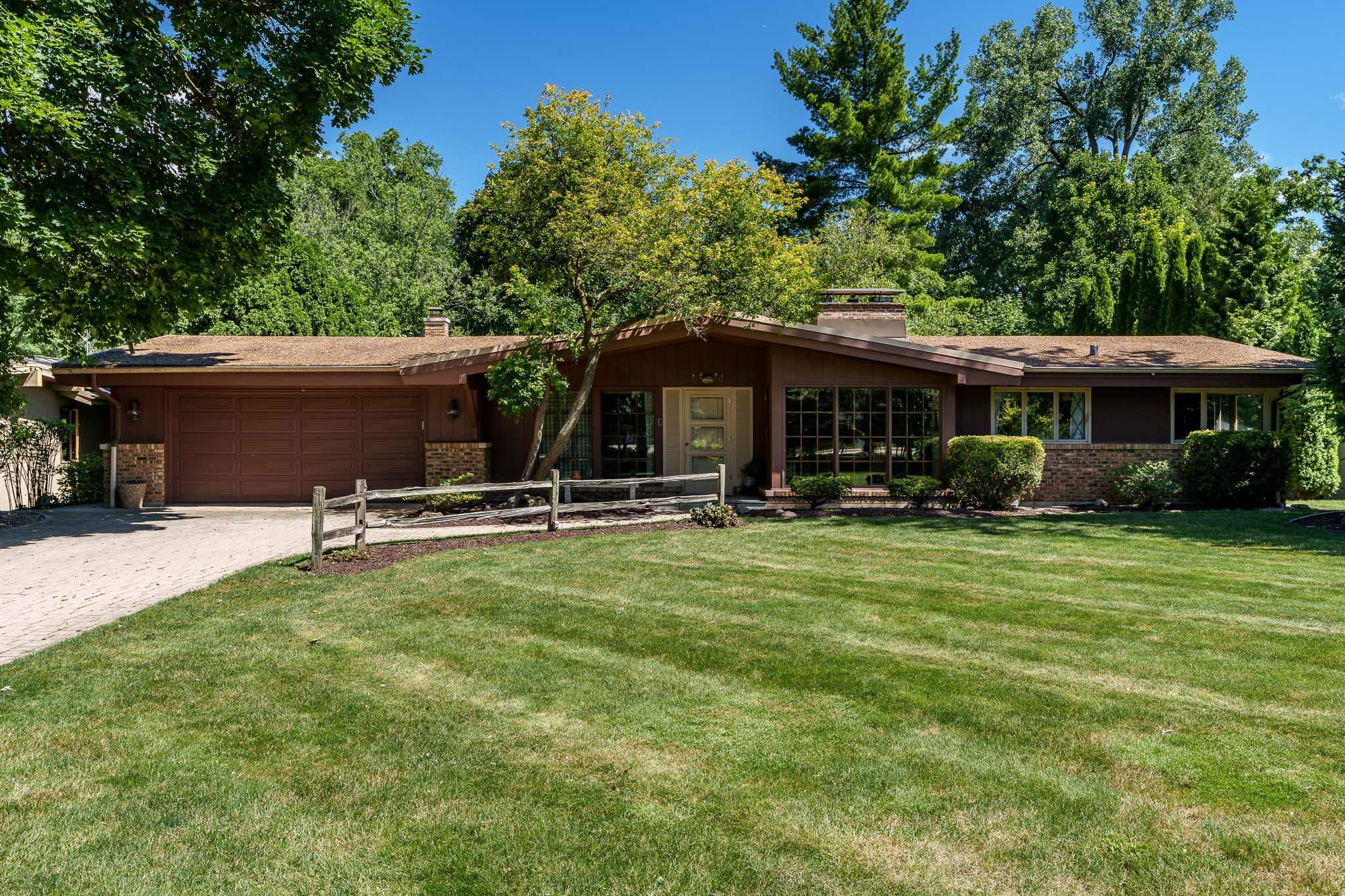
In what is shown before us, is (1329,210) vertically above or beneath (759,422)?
above

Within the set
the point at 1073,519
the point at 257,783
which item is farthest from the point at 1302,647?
the point at 1073,519

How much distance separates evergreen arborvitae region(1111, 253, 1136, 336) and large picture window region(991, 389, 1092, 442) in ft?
35.1

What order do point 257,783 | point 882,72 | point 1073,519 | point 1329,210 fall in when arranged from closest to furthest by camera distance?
point 257,783
point 1073,519
point 1329,210
point 882,72

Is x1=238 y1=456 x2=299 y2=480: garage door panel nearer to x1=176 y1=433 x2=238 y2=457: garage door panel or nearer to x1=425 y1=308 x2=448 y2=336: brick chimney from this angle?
x1=176 y1=433 x2=238 y2=457: garage door panel

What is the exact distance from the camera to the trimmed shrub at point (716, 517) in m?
12.5

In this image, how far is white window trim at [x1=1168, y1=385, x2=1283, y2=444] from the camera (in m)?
15.9

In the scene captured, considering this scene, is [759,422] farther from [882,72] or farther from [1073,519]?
[882,72]

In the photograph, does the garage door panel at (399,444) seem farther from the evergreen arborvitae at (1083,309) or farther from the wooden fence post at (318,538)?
the evergreen arborvitae at (1083,309)

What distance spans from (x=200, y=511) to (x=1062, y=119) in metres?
38.2

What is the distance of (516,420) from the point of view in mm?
14812

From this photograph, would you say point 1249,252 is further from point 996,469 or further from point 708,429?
point 708,429

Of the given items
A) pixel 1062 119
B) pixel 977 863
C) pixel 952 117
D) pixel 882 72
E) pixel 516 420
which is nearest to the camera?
pixel 977 863

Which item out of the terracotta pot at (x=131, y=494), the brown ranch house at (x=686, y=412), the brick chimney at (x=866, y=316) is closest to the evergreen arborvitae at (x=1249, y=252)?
the brown ranch house at (x=686, y=412)

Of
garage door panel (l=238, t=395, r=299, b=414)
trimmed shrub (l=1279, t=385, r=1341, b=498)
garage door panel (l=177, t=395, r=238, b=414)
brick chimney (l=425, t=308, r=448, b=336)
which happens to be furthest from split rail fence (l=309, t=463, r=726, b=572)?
trimmed shrub (l=1279, t=385, r=1341, b=498)
